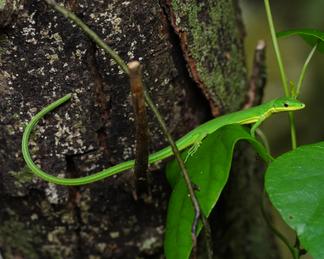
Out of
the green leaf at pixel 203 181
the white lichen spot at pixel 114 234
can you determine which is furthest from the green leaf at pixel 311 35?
the white lichen spot at pixel 114 234

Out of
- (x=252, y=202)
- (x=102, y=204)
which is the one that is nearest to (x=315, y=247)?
(x=102, y=204)

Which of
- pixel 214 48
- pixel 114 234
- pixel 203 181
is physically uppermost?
pixel 214 48

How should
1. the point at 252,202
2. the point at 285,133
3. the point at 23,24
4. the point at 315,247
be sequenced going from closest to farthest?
the point at 315,247 < the point at 23,24 < the point at 252,202 < the point at 285,133

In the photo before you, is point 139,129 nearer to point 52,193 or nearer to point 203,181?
point 203,181

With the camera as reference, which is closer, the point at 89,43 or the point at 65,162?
the point at 89,43

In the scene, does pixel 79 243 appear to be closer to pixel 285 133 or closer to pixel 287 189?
pixel 287 189

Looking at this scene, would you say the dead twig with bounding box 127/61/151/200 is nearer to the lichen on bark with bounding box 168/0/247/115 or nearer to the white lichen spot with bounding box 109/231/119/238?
the white lichen spot with bounding box 109/231/119/238

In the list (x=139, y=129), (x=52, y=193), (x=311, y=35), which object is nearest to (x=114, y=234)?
(x=52, y=193)

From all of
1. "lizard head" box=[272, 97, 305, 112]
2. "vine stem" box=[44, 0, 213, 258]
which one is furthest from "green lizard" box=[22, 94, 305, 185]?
"vine stem" box=[44, 0, 213, 258]
